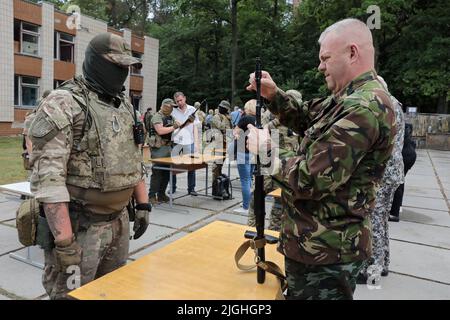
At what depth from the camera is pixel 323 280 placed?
5.65 ft

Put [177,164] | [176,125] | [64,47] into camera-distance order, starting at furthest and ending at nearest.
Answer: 1. [64,47]
2. [176,125]
3. [177,164]

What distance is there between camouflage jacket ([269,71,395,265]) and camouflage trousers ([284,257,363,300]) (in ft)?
0.16

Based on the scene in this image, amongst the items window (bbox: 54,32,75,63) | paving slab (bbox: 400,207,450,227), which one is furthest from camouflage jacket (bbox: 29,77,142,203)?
window (bbox: 54,32,75,63)

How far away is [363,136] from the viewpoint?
1.50m

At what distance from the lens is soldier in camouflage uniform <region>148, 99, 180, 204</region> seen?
6891 mm

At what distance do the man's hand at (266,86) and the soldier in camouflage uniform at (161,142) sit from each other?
4.86m

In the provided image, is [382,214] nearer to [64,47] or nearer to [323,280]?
[323,280]

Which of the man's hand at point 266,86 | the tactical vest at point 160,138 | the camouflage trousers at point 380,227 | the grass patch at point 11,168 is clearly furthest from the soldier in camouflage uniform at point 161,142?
the man's hand at point 266,86

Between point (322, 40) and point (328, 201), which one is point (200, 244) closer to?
point (328, 201)

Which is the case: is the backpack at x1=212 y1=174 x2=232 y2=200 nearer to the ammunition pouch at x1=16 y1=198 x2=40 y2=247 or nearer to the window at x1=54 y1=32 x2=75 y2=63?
the ammunition pouch at x1=16 y1=198 x2=40 y2=247

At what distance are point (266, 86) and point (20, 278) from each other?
10.5 ft

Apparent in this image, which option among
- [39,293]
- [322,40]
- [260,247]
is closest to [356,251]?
[260,247]

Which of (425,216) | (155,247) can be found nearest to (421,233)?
(425,216)
